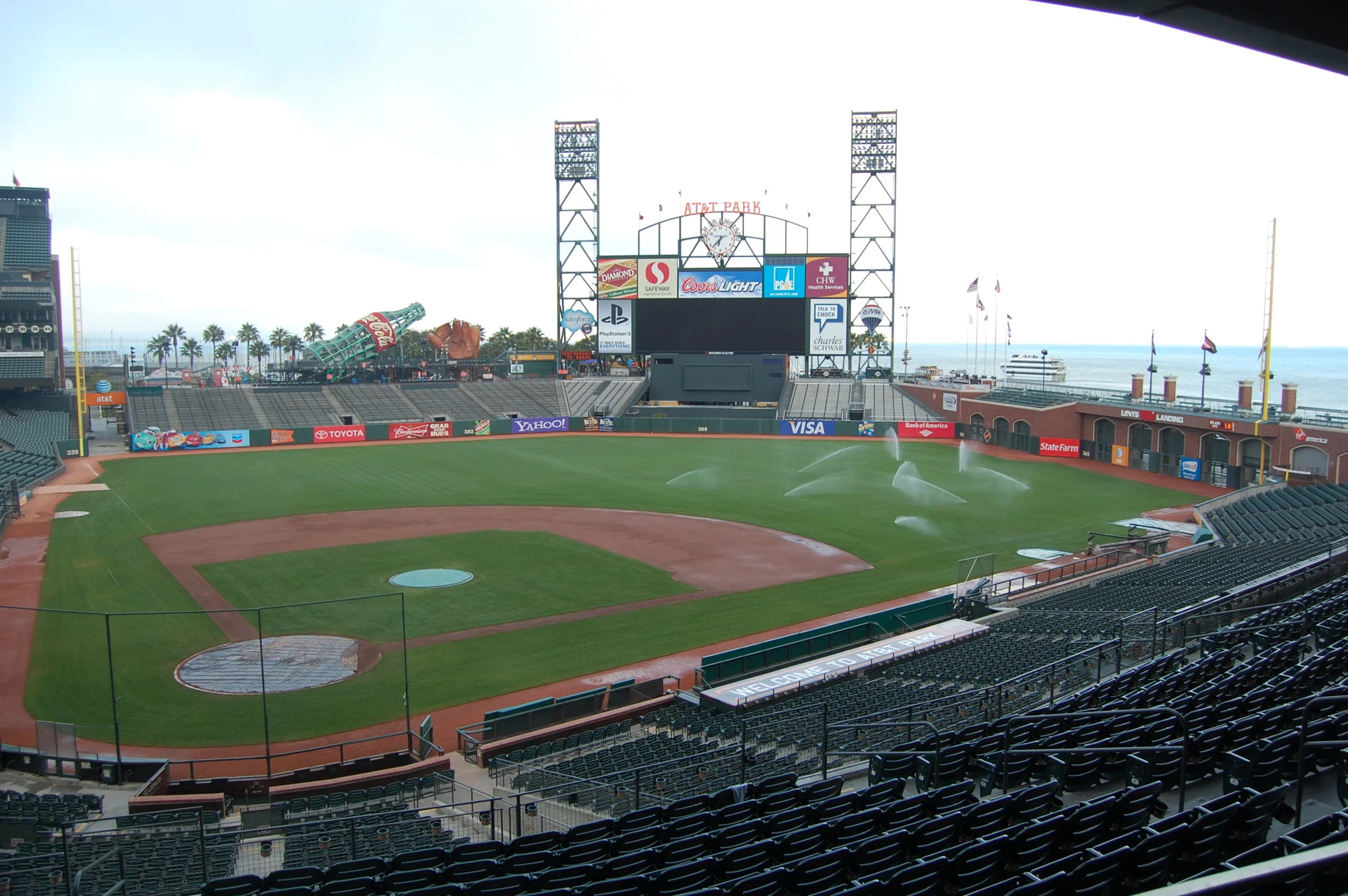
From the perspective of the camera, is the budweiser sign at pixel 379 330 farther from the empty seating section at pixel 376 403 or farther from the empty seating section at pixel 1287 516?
the empty seating section at pixel 1287 516

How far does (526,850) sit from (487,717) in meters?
9.65

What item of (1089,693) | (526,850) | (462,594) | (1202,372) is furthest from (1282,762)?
(1202,372)

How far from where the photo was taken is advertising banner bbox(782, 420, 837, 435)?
248 feet

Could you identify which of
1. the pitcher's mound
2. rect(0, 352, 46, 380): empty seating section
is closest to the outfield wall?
rect(0, 352, 46, 380): empty seating section

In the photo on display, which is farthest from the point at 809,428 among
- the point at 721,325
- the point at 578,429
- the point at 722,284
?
the point at 578,429

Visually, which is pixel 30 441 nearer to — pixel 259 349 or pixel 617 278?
pixel 617 278

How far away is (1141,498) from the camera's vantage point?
157ft

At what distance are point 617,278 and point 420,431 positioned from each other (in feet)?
69.4

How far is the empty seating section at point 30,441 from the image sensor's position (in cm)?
4977

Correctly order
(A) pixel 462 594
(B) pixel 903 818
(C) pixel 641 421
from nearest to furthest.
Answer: (B) pixel 903 818
(A) pixel 462 594
(C) pixel 641 421

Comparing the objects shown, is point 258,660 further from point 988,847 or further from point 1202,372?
point 1202,372

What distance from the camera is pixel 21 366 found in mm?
65562

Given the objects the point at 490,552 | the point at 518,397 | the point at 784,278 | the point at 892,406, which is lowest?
the point at 490,552

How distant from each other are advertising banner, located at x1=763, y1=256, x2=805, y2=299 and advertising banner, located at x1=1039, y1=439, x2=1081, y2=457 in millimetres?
24159
